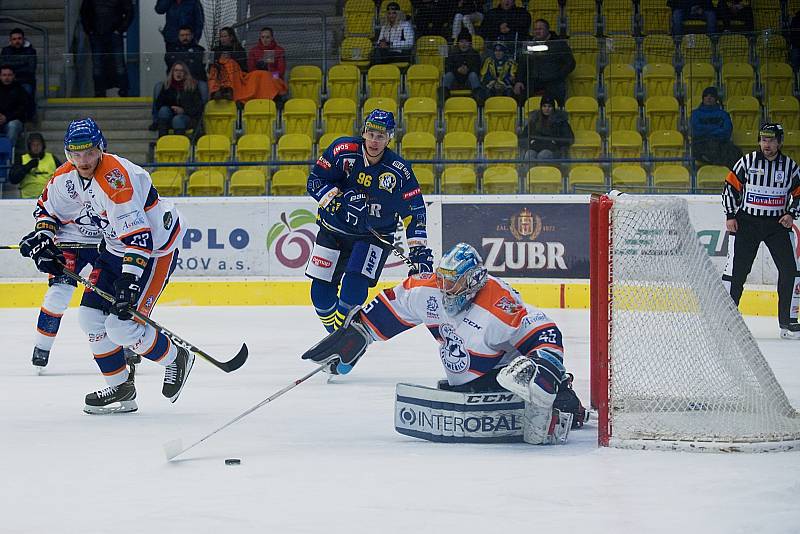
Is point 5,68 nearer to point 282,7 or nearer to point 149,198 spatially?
point 282,7

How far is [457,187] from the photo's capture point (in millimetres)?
9570

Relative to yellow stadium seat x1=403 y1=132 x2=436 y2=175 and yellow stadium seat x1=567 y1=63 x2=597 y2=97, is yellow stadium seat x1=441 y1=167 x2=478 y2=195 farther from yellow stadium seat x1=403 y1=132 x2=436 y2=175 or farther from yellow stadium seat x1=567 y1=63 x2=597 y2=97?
yellow stadium seat x1=567 y1=63 x2=597 y2=97

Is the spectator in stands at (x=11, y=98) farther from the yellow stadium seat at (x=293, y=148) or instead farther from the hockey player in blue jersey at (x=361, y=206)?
the hockey player in blue jersey at (x=361, y=206)

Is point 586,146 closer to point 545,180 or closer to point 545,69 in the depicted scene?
point 545,180

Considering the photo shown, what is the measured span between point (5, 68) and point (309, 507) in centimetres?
802

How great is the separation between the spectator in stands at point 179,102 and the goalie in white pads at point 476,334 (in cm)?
629

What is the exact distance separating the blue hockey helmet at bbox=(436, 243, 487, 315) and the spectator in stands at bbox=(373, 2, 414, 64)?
6.22 meters

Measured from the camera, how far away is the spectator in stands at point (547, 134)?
9438mm

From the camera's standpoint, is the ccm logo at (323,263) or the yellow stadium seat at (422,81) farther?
the yellow stadium seat at (422,81)

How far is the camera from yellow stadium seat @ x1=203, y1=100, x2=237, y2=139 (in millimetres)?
10117

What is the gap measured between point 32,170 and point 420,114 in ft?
10.2

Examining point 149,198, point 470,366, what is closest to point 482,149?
point 149,198

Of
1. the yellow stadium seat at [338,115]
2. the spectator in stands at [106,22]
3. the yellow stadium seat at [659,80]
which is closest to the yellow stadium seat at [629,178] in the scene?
the yellow stadium seat at [659,80]

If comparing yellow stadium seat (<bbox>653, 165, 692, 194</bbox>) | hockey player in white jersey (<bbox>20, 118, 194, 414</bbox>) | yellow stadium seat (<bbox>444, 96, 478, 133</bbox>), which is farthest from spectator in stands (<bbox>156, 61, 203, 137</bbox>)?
hockey player in white jersey (<bbox>20, 118, 194, 414</bbox>)
